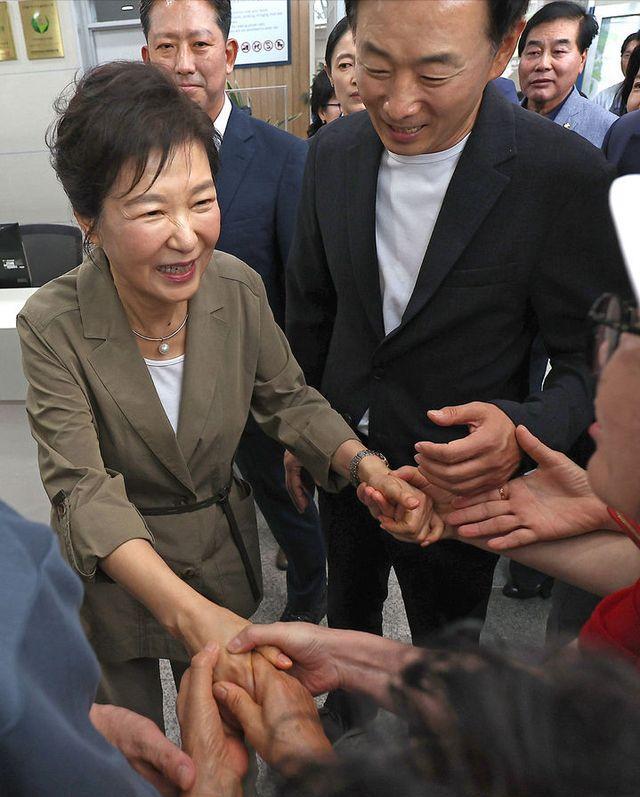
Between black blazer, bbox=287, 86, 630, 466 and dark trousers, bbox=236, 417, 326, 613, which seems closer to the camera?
black blazer, bbox=287, 86, 630, 466

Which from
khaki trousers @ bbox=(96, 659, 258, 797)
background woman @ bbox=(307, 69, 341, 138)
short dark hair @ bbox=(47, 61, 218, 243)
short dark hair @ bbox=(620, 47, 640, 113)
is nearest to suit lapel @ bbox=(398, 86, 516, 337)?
short dark hair @ bbox=(47, 61, 218, 243)

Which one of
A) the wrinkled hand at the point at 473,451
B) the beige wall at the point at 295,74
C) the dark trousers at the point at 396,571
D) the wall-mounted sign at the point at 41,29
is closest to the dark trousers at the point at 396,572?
the dark trousers at the point at 396,571

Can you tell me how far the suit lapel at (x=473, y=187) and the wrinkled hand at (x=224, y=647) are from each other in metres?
0.74

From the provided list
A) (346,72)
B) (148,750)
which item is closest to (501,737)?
(148,750)

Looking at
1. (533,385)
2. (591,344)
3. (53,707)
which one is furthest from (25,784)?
(533,385)

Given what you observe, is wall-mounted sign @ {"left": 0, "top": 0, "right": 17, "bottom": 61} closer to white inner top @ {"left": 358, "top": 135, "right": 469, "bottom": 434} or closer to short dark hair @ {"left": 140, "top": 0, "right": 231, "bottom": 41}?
short dark hair @ {"left": 140, "top": 0, "right": 231, "bottom": 41}

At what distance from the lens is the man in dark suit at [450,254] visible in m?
1.03

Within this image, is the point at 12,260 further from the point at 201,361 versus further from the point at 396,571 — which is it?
the point at 396,571

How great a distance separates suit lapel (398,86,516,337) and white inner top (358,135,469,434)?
0.14 feet

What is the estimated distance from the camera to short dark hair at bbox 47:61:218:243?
3.49 feet

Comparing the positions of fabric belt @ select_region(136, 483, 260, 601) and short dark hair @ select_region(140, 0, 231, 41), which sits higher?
short dark hair @ select_region(140, 0, 231, 41)

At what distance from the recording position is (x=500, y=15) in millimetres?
1009

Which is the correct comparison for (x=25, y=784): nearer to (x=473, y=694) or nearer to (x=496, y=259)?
(x=473, y=694)

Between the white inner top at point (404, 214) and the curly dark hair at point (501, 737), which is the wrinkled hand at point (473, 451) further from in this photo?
the curly dark hair at point (501, 737)
